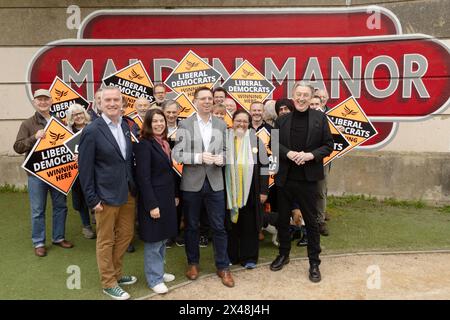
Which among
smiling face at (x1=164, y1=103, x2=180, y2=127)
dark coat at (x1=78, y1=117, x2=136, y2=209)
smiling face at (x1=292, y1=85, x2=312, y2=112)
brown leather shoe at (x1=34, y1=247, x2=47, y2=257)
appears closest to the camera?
dark coat at (x1=78, y1=117, x2=136, y2=209)

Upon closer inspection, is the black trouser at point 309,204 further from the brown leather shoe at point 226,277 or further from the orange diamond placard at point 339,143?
the orange diamond placard at point 339,143

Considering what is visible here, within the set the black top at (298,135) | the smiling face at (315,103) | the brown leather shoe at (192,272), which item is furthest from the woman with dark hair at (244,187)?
the smiling face at (315,103)

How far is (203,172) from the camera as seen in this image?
4281 mm

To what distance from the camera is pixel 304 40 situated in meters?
7.62

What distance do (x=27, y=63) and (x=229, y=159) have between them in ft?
17.5

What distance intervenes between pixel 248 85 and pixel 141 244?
309 cm

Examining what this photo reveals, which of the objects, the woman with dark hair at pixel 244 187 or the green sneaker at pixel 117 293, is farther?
the woman with dark hair at pixel 244 187

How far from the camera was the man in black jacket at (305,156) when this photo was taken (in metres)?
4.36

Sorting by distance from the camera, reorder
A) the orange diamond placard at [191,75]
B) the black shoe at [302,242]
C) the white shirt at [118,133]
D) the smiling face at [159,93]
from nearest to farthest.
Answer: the white shirt at [118,133]
the black shoe at [302,242]
the smiling face at [159,93]
the orange diamond placard at [191,75]

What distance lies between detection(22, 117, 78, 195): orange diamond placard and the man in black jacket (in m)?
2.58

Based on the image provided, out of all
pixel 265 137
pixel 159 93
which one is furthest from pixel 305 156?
pixel 159 93

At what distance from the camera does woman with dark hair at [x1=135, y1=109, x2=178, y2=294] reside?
3963mm

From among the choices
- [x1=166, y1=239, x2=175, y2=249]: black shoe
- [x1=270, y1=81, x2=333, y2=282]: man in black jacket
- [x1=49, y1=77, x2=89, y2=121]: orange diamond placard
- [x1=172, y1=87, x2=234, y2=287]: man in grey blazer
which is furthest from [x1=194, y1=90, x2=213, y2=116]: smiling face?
[x1=49, y1=77, x2=89, y2=121]: orange diamond placard

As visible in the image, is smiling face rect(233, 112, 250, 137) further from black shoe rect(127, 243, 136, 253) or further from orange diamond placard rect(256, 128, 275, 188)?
black shoe rect(127, 243, 136, 253)
